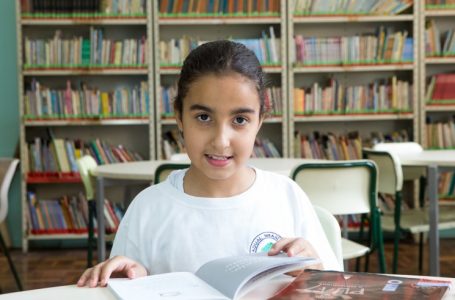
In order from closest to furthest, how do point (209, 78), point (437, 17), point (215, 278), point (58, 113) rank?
point (215, 278) < point (209, 78) < point (58, 113) < point (437, 17)

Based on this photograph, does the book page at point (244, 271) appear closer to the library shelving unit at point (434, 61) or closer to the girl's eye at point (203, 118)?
the girl's eye at point (203, 118)

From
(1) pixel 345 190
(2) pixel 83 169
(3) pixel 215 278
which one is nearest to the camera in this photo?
(3) pixel 215 278

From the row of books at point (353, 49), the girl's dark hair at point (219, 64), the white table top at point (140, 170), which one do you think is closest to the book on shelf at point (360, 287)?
the girl's dark hair at point (219, 64)

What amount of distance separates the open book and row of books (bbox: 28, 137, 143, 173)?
4.04 meters

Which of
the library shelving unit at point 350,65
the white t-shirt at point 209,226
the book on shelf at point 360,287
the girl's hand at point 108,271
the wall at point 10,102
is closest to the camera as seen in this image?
the book on shelf at point 360,287

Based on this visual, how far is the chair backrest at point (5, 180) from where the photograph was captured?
3455 millimetres

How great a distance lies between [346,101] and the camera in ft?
16.6

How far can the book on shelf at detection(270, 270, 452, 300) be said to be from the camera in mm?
902

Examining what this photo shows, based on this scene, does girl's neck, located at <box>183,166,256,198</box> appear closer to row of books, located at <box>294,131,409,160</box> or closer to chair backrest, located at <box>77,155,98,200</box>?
chair backrest, located at <box>77,155,98,200</box>

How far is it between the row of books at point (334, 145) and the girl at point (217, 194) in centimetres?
373

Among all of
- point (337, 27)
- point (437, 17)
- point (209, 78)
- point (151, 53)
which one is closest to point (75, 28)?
point (151, 53)

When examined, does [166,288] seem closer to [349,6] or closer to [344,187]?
[344,187]

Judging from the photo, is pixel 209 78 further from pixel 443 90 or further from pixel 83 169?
pixel 443 90

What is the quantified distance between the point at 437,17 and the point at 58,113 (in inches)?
115
